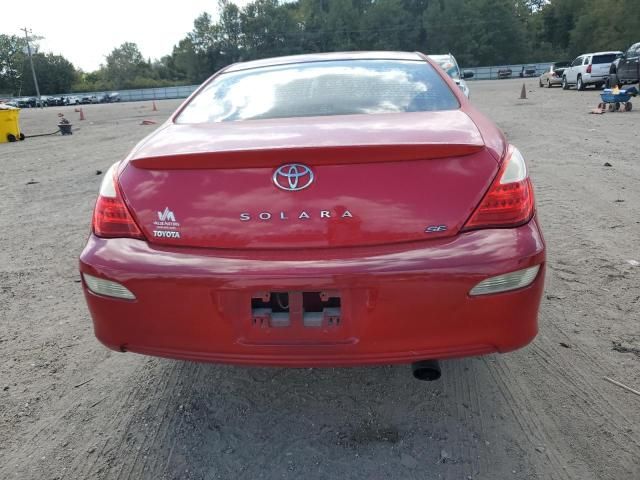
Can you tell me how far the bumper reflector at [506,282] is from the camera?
1.77 m

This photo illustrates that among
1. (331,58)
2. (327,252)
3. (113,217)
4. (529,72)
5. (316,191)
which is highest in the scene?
(331,58)

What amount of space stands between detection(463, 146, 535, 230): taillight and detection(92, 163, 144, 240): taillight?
4.09ft

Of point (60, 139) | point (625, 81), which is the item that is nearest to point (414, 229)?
point (60, 139)

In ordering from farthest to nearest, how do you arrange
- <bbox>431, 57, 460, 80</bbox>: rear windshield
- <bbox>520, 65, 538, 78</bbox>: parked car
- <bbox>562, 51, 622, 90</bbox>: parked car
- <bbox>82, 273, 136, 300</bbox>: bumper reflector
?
<bbox>520, 65, 538, 78</bbox>: parked car, <bbox>562, 51, 622, 90</bbox>: parked car, <bbox>431, 57, 460, 80</bbox>: rear windshield, <bbox>82, 273, 136, 300</bbox>: bumper reflector

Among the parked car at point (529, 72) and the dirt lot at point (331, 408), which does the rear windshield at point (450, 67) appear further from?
the parked car at point (529, 72)

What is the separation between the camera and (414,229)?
1.78m

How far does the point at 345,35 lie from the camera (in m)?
90.5

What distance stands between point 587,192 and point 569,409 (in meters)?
4.09

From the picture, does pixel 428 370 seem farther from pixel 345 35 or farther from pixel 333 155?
pixel 345 35

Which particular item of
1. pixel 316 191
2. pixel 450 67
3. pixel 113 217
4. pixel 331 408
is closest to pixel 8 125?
pixel 450 67

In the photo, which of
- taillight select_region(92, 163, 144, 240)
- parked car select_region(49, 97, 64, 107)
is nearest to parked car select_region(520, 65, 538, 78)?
parked car select_region(49, 97, 64, 107)

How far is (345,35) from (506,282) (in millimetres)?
95990

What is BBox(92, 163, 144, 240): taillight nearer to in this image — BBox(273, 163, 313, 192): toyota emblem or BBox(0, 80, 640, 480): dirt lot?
BBox(273, 163, 313, 192): toyota emblem

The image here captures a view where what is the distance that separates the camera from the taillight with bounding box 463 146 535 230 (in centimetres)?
183
